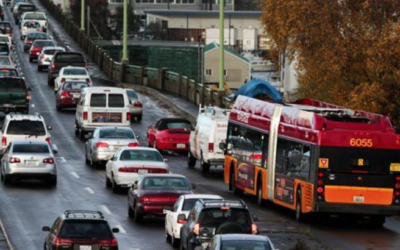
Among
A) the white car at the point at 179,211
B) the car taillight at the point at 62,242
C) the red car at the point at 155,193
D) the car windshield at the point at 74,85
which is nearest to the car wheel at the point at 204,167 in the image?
the red car at the point at 155,193

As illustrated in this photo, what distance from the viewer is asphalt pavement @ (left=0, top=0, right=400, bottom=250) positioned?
33.5 m

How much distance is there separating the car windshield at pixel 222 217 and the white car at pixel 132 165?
13.0 metres

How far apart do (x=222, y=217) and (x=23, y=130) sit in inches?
918

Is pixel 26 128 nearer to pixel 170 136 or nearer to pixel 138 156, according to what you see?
pixel 170 136

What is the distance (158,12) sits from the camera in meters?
168

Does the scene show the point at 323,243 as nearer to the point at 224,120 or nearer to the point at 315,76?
the point at 224,120

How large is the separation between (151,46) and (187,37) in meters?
33.5

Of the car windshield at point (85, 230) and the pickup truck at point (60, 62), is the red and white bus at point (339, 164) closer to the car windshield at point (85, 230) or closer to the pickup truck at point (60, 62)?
the car windshield at point (85, 230)

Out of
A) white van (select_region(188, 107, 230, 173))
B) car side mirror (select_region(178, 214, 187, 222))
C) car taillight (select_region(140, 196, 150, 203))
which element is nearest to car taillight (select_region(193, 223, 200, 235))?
car side mirror (select_region(178, 214, 187, 222))

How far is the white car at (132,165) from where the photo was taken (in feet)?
138

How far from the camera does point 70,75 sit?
73500mm

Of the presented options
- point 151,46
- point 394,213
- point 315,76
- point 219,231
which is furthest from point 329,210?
point 151,46

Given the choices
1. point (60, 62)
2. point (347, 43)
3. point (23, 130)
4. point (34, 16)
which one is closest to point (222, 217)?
point (347, 43)

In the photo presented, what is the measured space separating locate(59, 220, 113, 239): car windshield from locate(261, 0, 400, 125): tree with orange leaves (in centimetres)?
2158
